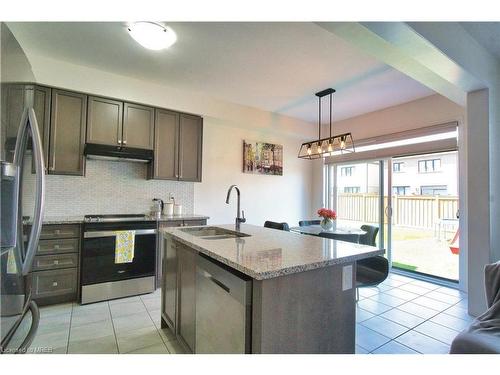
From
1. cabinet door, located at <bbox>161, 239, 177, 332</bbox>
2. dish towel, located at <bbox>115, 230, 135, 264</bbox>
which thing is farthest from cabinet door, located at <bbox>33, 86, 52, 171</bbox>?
cabinet door, located at <bbox>161, 239, 177, 332</bbox>

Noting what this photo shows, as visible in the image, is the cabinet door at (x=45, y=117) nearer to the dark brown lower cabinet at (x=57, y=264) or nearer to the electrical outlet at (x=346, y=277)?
the dark brown lower cabinet at (x=57, y=264)

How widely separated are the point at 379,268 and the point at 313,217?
316cm

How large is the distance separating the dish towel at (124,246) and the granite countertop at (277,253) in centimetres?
139

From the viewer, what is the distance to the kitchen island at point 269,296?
1.19m

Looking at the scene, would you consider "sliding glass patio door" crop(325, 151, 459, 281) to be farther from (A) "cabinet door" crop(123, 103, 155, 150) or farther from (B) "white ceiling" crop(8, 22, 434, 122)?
(A) "cabinet door" crop(123, 103, 155, 150)

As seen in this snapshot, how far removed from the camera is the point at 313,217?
5.73m

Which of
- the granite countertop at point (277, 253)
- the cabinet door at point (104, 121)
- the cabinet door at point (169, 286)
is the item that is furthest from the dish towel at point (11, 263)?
the cabinet door at point (104, 121)

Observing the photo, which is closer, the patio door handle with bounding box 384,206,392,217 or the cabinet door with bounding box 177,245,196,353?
the cabinet door with bounding box 177,245,196,353

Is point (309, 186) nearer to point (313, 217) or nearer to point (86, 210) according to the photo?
point (313, 217)

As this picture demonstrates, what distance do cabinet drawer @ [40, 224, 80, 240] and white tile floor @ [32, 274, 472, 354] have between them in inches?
30.5

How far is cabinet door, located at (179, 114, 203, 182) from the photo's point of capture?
379 cm

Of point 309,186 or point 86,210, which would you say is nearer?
point 86,210

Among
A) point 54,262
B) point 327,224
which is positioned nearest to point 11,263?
point 54,262
